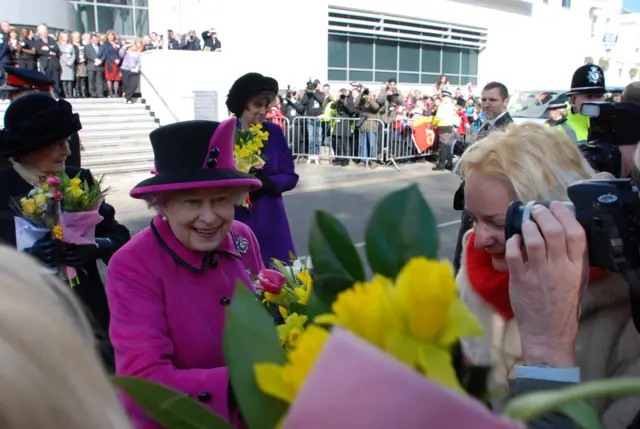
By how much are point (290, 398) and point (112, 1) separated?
970 inches

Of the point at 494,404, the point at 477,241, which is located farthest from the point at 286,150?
the point at 494,404

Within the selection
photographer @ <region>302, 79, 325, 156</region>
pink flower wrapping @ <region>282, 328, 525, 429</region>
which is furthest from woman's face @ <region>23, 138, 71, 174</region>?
photographer @ <region>302, 79, 325, 156</region>

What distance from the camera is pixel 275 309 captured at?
1760 millimetres

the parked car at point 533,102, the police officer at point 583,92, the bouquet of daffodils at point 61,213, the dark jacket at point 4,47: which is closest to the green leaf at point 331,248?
the bouquet of daffodils at point 61,213

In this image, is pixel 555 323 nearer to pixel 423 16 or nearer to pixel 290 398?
pixel 290 398

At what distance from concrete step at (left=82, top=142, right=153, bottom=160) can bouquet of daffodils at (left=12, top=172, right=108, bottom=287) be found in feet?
34.8

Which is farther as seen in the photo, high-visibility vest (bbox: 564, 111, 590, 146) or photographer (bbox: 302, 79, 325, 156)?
photographer (bbox: 302, 79, 325, 156)

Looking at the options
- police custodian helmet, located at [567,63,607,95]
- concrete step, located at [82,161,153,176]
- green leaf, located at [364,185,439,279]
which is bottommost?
concrete step, located at [82,161,153,176]

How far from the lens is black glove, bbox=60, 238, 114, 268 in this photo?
264cm

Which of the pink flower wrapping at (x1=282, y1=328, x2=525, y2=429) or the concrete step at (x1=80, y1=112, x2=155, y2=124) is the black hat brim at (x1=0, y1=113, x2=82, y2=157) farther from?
the concrete step at (x1=80, y1=112, x2=155, y2=124)

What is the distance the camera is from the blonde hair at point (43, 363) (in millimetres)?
626

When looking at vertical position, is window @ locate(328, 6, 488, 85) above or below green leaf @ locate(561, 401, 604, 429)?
above

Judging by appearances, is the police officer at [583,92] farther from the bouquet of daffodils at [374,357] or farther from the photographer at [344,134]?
the photographer at [344,134]

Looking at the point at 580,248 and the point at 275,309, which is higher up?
the point at 580,248
